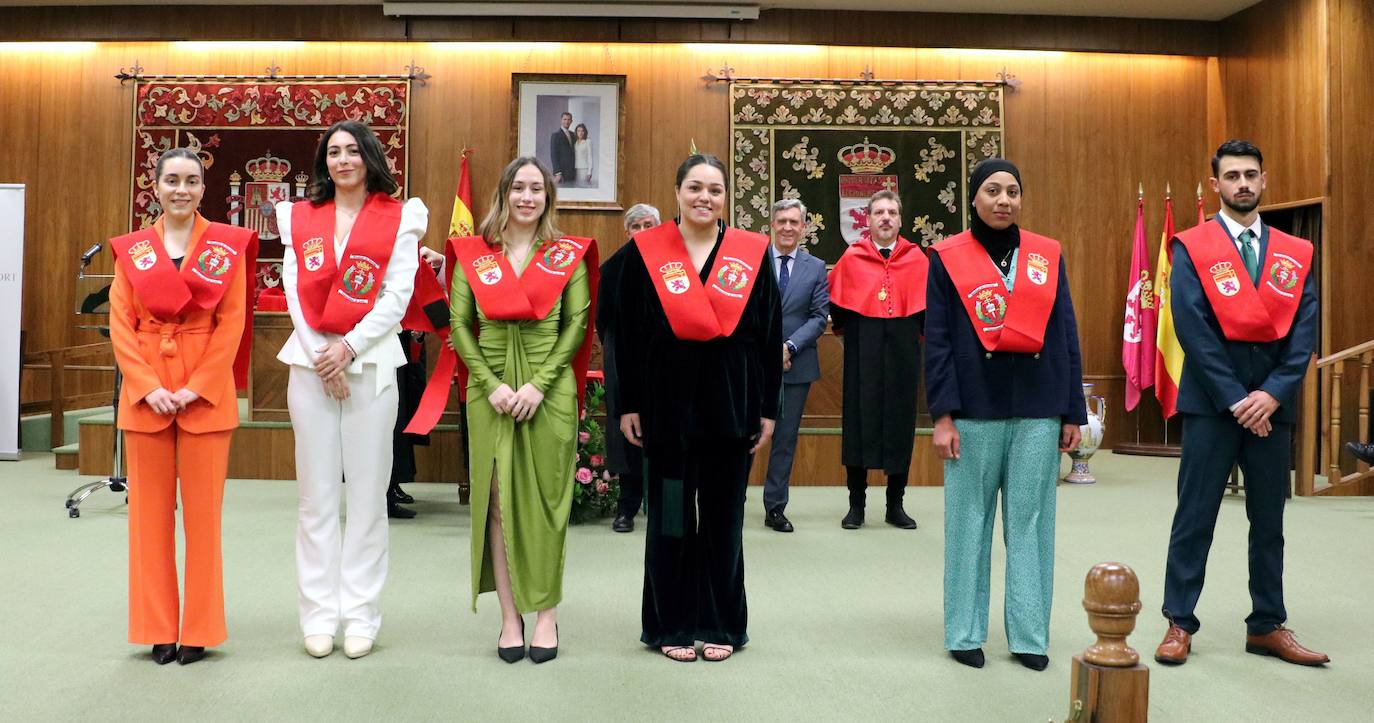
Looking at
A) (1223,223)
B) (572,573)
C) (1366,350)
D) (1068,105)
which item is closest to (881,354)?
(572,573)

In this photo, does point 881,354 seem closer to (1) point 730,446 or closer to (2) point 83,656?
(1) point 730,446

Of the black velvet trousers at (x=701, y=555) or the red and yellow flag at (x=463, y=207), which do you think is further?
the red and yellow flag at (x=463, y=207)

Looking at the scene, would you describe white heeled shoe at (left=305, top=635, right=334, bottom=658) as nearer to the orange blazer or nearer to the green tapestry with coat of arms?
the orange blazer

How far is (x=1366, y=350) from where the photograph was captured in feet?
22.9

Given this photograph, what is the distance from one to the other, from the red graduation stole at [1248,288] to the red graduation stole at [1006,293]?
17.6 inches

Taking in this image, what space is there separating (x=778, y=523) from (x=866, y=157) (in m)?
4.77

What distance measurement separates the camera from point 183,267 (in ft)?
10.3

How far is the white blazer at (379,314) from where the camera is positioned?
3146 millimetres

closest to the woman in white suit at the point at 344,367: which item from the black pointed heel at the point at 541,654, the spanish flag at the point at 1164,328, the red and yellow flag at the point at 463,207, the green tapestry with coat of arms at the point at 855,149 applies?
the black pointed heel at the point at 541,654

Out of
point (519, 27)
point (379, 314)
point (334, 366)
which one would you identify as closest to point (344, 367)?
point (334, 366)

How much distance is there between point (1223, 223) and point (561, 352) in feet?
6.46

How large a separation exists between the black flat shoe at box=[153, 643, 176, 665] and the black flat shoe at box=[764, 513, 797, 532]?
294cm

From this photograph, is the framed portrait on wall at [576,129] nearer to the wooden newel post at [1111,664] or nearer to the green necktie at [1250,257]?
the green necktie at [1250,257]

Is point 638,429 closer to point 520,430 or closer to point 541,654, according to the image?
point 520,430
